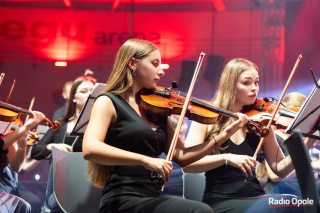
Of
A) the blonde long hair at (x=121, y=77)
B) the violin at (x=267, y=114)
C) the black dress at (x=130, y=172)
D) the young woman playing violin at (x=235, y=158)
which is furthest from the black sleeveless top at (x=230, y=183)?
the blonde long hair at (x=121, y=77)

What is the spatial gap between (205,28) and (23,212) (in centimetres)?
368

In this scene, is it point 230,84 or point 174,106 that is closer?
point 174,106

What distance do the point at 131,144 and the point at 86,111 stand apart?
2.44ft

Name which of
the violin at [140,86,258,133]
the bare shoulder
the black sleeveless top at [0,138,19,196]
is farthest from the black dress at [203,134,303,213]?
the black sleeveless top at [0,138,19,196]

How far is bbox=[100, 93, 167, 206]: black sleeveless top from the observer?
158 cm

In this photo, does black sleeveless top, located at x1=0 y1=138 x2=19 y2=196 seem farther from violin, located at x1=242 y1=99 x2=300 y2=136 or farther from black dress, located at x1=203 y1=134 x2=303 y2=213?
violin, located at x1=242 y1=99 x2=300 y2=136

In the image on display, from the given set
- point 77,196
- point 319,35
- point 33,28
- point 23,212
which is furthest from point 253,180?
point 33,28

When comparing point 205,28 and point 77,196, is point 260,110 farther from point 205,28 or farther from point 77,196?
point 205,28

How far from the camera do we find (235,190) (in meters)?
2.03

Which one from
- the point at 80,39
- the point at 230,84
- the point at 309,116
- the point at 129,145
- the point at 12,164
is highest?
the point at 80,39

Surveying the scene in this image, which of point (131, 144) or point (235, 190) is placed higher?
point (131, 144)

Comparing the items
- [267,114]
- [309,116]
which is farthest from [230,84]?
[309,116]

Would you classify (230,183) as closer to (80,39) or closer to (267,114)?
(267,114)

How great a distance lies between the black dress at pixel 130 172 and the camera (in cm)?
152
